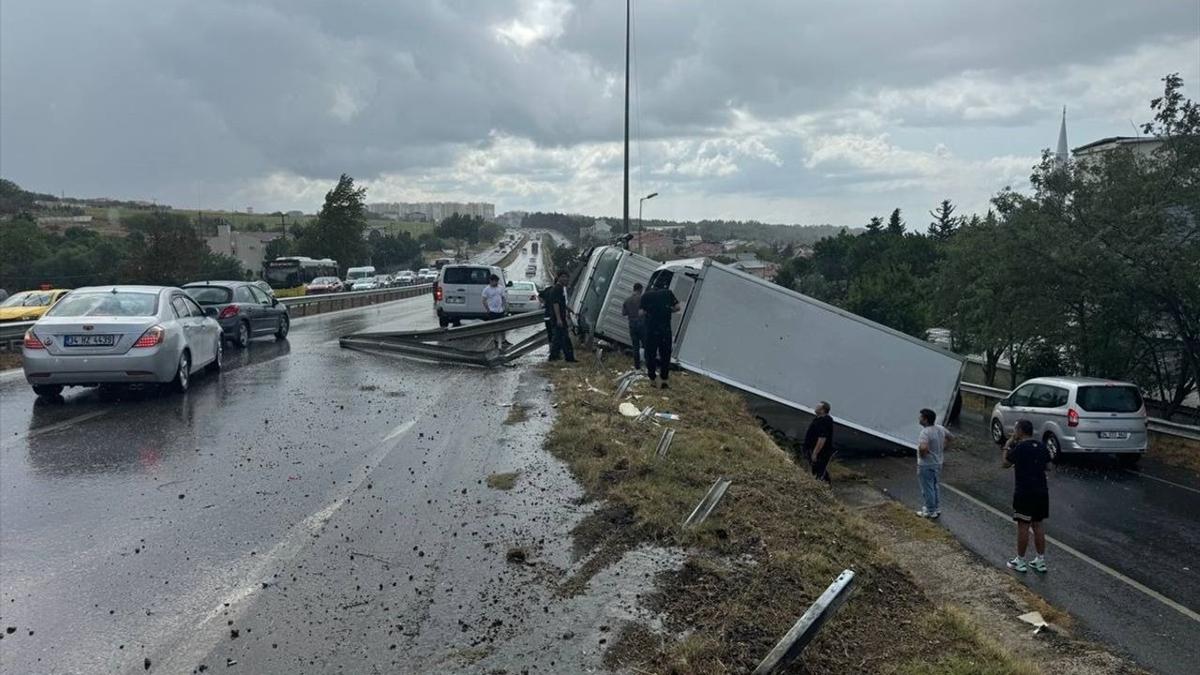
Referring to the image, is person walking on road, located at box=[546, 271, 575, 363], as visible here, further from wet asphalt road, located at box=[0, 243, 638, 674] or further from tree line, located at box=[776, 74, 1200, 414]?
tree line, located at box=[776, 74, 1200, 414]

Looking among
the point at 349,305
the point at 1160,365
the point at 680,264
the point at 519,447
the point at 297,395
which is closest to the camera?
the point at 519,447

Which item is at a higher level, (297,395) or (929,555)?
(297,395)

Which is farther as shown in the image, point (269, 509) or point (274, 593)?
point (269, 509)

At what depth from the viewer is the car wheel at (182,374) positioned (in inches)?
493

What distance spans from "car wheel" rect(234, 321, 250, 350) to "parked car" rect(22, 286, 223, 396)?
679 cm

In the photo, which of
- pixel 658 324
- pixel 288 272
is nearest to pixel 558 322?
pixel 658 324

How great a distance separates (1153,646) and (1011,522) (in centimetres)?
590

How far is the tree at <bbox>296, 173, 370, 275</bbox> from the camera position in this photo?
90.4 meters

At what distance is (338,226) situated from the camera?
299 ft

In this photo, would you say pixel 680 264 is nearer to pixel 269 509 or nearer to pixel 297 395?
pixel 297 395

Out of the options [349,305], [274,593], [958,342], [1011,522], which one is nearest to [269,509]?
[274,593]

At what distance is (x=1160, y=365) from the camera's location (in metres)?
29.4

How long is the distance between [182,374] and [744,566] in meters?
9.79

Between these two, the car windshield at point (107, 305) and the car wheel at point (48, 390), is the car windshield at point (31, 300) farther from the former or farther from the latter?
the car wheel at point (48, 390)
